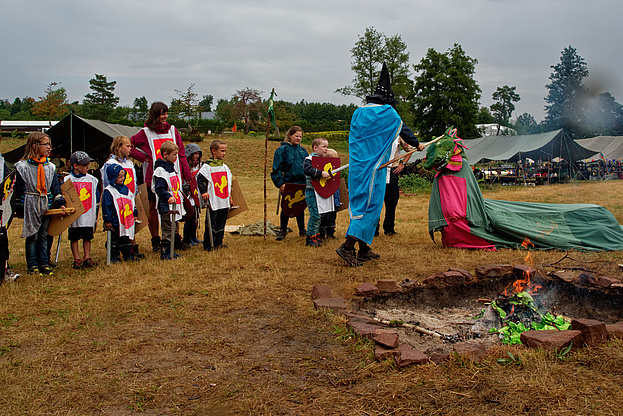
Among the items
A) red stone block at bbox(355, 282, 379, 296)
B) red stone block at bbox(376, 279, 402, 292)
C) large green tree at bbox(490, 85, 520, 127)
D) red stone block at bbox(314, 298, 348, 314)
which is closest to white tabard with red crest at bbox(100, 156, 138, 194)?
red stone block at bbox(314, 298, 348, 314)

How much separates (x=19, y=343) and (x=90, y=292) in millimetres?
1439

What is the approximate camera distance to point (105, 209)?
6238mm

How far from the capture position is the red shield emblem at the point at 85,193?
6.29m

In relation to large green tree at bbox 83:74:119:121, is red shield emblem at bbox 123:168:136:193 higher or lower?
lower

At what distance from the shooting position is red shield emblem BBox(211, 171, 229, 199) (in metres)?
7.28

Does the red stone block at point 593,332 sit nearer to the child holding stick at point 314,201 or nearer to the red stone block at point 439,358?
the red stone block at point 439,358

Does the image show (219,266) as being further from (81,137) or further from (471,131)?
(471,131)

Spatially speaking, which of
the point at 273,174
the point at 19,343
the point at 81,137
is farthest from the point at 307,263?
the point at 81,137

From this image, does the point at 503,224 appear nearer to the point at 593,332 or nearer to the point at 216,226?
the point at 593,332

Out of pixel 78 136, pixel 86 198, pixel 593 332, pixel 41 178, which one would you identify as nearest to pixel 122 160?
pixel 86 198

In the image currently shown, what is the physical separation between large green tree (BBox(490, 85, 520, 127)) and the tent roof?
4080 cm

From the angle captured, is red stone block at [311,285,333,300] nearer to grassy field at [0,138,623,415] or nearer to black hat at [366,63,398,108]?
grassy field at [0,138,623,415]

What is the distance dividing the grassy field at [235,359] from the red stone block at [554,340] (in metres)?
0.08

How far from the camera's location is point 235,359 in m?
3.25
